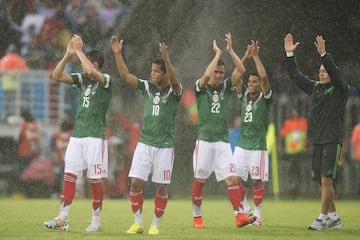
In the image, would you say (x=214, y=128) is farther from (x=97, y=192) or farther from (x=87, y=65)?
(x=87, y=65)

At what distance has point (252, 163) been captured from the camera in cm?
1590

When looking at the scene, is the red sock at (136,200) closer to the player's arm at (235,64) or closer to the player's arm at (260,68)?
the player's arm at (235,64)

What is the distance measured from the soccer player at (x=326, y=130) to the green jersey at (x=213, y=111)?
0.99 metres

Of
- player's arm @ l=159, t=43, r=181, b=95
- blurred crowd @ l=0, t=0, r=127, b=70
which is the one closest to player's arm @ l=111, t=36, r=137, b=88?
player's arm @ l=159, t=43, r=181, b=95

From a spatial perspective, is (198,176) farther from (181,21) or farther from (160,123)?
(181,21)

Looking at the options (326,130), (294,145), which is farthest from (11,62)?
(326,130)

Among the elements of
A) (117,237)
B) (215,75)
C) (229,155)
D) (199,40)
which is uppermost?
(199,40)

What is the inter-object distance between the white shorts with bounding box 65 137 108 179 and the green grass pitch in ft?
2.48

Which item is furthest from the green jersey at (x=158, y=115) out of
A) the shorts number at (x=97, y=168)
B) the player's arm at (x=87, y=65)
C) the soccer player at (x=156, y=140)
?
the shorts number at (x=97, y=168)

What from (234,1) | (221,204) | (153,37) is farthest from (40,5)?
(221,204)

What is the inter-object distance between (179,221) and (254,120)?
185 cm

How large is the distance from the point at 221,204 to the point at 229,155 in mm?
7076

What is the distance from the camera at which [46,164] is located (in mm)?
23875

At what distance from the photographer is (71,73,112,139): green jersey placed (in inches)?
553
